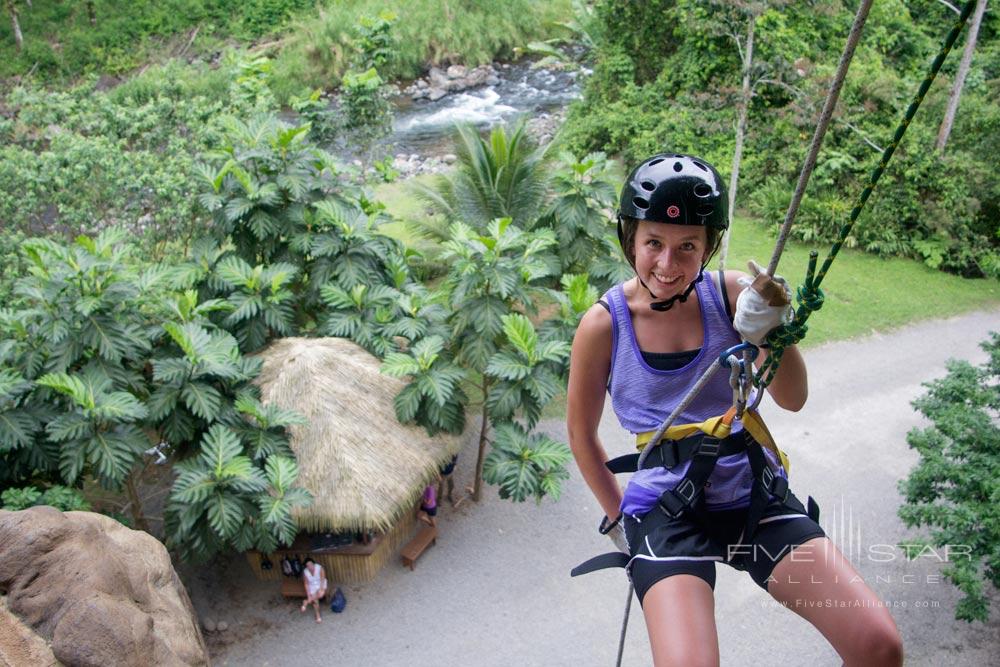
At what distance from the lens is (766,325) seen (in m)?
2.65

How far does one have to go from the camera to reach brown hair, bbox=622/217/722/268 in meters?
3.02

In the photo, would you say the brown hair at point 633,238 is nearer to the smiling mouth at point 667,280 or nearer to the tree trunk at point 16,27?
the smiling mouth at point 667,280

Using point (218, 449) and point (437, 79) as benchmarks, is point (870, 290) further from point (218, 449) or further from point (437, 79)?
point (437, 79)

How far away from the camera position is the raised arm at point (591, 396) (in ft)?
10.7

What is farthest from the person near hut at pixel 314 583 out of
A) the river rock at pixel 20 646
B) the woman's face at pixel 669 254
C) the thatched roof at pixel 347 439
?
the woman's face at pixel 669 254

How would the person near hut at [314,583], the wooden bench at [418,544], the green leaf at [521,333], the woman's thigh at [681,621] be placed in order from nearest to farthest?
the woman's thigh at [681,621] → the green leaf at [521,333] → the person near hut at [314,583] → the wooden bench at [418,544]

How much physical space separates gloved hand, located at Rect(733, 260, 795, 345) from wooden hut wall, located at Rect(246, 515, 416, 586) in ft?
19.7

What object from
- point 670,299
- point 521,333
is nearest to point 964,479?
point 521,333

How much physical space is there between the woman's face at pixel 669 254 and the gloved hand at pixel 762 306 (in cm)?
35

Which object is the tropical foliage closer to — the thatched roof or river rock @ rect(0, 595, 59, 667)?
the thatched roof

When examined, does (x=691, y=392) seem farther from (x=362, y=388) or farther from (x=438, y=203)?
(x=438, y=203)

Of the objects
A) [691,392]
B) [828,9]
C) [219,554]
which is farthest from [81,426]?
[828,9]

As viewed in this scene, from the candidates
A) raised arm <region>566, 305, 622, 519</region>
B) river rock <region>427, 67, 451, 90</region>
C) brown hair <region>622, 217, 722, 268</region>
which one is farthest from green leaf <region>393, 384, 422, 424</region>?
river rock <region>427, 67, 451, 90</region>

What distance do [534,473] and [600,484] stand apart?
13.2ft
